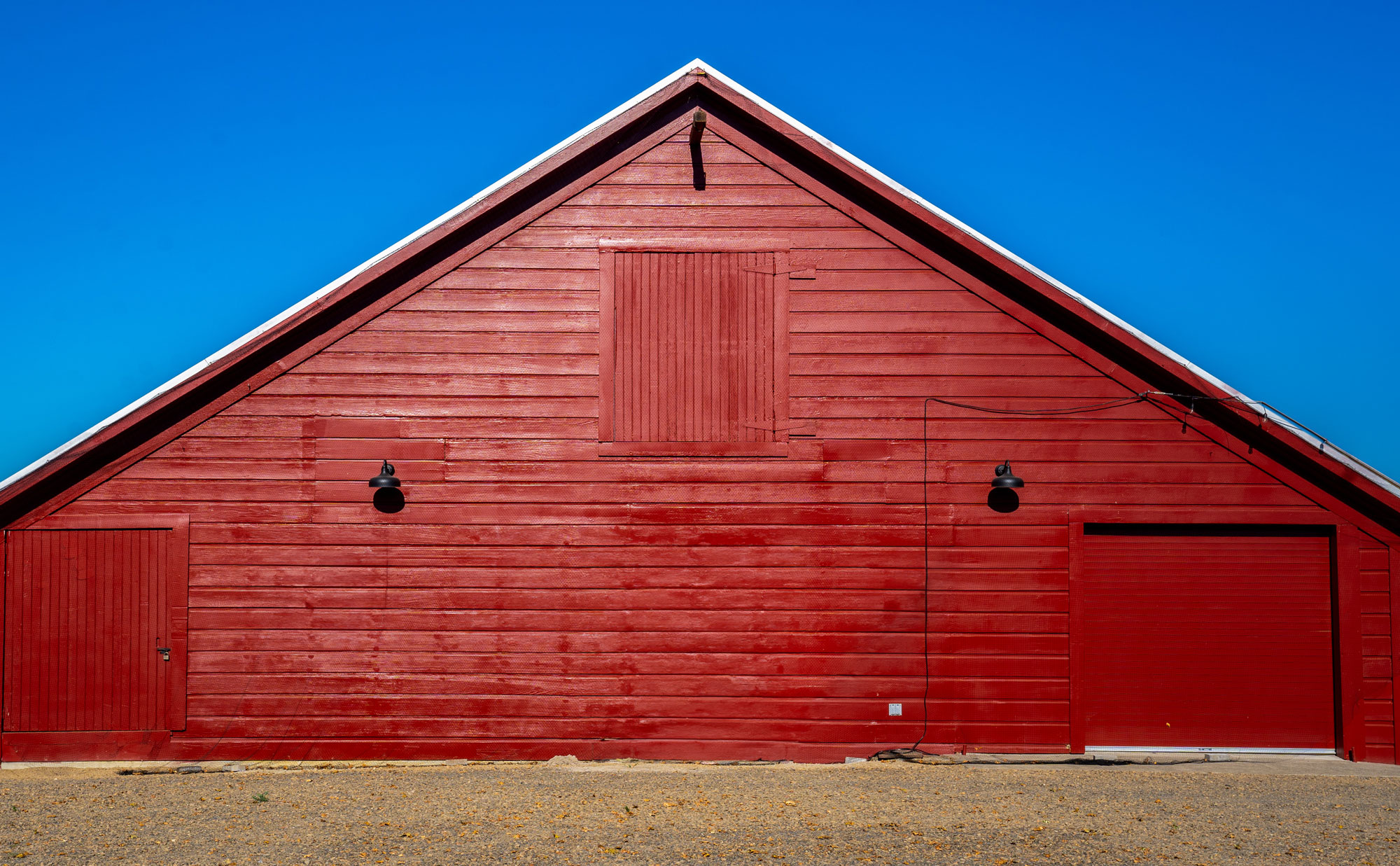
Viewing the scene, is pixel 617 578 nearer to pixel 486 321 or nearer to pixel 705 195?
pixel 486 321

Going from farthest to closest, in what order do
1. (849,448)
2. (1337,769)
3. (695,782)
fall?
(849,448) < (1337,769) < (695,782)

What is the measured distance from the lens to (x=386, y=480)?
30.6 ft

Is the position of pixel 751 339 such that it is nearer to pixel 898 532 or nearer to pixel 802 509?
pixel 802 509

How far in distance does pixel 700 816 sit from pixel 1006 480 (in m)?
4.39

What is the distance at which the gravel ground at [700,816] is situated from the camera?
20.5 ft

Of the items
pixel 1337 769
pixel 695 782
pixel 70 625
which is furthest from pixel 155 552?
pixel 1337 769

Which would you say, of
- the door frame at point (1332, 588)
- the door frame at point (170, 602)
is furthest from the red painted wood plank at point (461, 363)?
the door frame at point (1332, 588)

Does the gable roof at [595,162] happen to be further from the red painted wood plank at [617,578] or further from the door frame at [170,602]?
the red painted wood plank at [617,578]

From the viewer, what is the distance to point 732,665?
9445 millimetres

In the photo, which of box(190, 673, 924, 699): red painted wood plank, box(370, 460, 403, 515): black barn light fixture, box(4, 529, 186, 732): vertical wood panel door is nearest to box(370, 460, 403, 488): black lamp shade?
box(370, 460, 403, 515): black barn light fixture

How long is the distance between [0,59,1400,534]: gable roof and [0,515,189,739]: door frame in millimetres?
389

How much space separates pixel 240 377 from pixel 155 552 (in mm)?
1893

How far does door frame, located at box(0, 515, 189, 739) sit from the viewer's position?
30.4ft

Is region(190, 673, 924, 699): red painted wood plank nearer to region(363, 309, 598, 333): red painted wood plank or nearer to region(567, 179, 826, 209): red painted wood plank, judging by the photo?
region(363, 309, 598, 333): red painted wood plank
